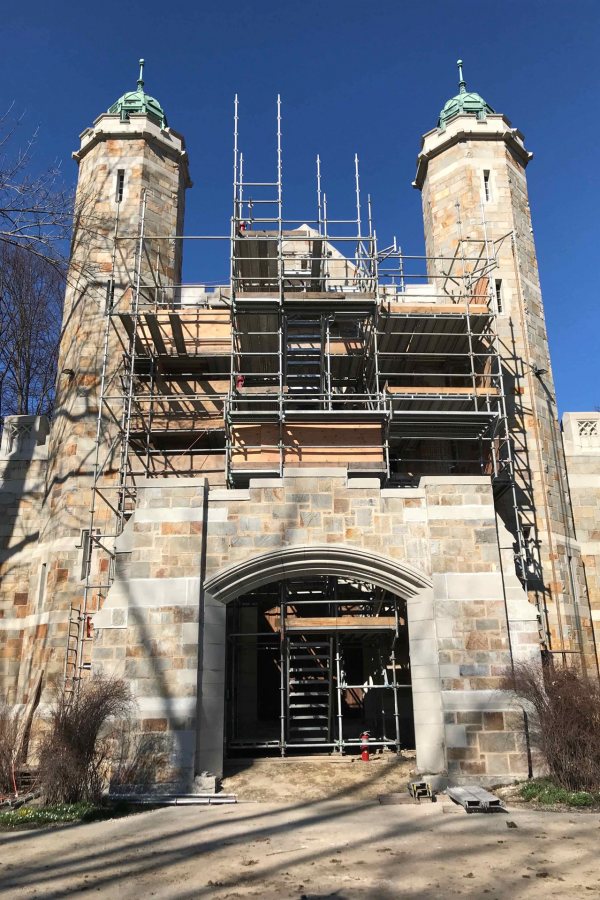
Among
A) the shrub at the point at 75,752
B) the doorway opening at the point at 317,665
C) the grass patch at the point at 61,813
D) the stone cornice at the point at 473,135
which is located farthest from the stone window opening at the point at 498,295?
the grass patch at the point at 61,813

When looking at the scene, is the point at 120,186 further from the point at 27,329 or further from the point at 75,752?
the point at 75,752

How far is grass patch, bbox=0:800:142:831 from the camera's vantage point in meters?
9.74

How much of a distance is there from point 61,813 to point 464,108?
70.3ft

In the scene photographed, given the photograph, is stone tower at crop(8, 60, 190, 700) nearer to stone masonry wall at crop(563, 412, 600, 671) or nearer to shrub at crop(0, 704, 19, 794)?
shrub at crop(0, 704, 19, 794)

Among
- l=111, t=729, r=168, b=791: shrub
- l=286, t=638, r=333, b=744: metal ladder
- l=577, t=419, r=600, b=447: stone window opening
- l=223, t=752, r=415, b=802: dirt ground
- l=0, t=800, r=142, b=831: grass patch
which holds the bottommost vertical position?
l=0, t=800, r=142, b=831: grass patch

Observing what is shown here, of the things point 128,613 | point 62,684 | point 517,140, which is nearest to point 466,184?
point 517,140

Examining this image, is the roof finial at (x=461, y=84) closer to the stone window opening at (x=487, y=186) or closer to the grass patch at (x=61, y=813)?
the stone window opening at (x=487, y=186)

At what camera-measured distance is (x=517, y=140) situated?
22000mm

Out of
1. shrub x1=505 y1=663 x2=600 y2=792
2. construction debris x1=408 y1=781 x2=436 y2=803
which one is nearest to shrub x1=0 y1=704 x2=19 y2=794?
construction debris x1=408 y1=781 x2=436 y2=803

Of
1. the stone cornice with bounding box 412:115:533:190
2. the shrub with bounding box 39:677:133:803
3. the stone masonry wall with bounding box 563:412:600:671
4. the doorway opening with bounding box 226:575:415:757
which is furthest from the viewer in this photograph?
the stone cornice with bounding box 412:115:533:190

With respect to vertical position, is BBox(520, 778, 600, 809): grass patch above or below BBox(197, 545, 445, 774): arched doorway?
below

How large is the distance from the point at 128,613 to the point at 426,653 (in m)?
5.25

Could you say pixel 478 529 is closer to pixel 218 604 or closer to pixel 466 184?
pixel 218 604

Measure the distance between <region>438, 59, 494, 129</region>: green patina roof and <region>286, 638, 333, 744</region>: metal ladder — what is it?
52.9 ft
